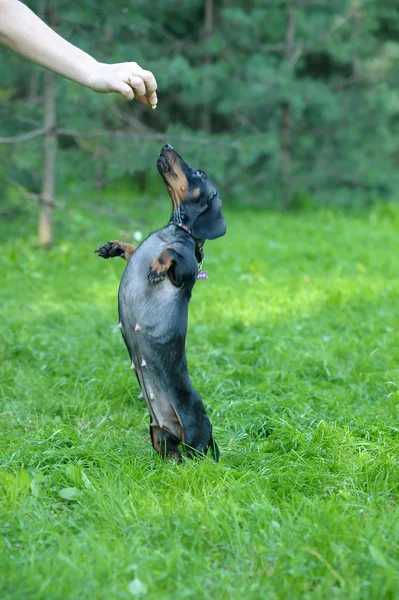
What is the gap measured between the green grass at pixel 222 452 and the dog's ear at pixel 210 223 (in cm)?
99

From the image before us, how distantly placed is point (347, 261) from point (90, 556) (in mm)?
6213

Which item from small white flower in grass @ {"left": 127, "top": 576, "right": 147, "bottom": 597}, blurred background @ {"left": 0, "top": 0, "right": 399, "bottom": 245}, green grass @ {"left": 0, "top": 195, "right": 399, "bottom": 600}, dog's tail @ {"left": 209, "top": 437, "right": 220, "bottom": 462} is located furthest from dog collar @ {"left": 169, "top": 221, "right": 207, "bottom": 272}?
blurred background @ {"left": 0, "top": 0, "right": 399, "bottom": 245}

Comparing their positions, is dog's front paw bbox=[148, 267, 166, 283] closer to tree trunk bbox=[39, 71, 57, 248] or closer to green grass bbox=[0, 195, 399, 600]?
green grass bbox=[0, 195, 399, 600]

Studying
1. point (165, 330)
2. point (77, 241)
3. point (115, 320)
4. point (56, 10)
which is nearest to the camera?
point (165, 330)

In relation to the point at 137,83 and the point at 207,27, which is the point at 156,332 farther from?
the point at 207,27

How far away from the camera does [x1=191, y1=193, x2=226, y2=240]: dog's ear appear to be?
2.93 metres

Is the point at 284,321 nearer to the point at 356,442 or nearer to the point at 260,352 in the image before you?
the point at 260,352

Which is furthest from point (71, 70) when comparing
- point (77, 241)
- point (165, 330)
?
point (77, 241)

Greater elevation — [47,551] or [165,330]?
[165,330]

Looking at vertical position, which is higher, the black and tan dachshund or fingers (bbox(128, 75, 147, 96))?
fingers (bbox(128, 75, 147, 96))

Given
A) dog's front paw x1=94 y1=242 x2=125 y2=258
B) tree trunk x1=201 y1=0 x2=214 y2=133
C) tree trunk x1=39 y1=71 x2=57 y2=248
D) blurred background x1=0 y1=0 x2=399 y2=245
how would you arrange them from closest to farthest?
1. dog's front paw x1=94 y1=242 x2=125 y2=258
2. tree trunk x1=39 y1=71 x2=57 y2=248
3. blurred background x1=0 y1=0 x2=399 y2=245
4. tree trunk x1=201 y1=0 x2=214 y2=133

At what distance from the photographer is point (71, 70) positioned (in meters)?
2.55

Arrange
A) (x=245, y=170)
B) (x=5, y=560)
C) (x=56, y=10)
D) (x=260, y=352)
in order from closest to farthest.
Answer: (x=5, y=560) < (x=260, y=352) < (x=56, y=10) < (x=245, y=170)

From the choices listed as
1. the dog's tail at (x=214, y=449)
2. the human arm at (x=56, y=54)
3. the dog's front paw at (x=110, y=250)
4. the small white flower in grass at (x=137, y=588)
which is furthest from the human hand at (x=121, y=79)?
the small white flower in grass at (x=137, y=588)
